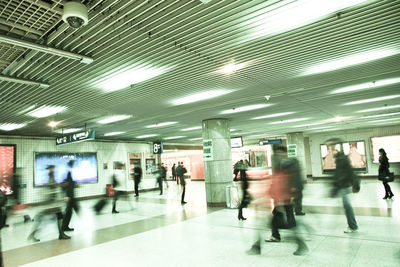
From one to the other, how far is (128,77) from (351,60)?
15.8 ft

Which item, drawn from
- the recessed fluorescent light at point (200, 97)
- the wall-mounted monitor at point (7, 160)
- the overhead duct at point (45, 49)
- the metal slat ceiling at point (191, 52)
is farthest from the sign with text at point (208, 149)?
the wall-mounted monitor at point (7, 160)

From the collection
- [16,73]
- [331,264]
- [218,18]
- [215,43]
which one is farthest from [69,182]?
[331,264]

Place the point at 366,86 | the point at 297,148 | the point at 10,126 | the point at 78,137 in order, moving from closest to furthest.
Result: the point at 366,86, the point at 78,137, the point at 10,126, the point at 297,148

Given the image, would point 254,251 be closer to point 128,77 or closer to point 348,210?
point 348,210

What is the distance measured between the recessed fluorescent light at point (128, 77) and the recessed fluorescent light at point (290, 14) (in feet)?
7.28

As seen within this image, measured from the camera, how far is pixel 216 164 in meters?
10.2

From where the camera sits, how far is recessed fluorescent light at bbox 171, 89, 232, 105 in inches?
289

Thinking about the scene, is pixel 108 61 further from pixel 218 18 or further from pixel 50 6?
pixel 218 18

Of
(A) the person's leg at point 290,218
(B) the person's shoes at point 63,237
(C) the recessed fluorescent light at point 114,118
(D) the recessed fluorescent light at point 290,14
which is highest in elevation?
(D) the recessed fluorescent light at point 290,14

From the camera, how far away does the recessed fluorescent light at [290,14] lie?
3.42 m

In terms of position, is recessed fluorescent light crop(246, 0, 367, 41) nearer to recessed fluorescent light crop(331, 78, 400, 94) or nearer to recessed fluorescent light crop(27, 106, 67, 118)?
recessed fluorescent light crop(331, 78, 400, 94)

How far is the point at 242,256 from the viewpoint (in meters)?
4.39

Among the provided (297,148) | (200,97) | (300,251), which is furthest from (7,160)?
(297,148)

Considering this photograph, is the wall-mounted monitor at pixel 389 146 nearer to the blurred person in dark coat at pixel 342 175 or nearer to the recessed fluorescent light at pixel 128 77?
the blurred person in dark coat at pixel 342 175
